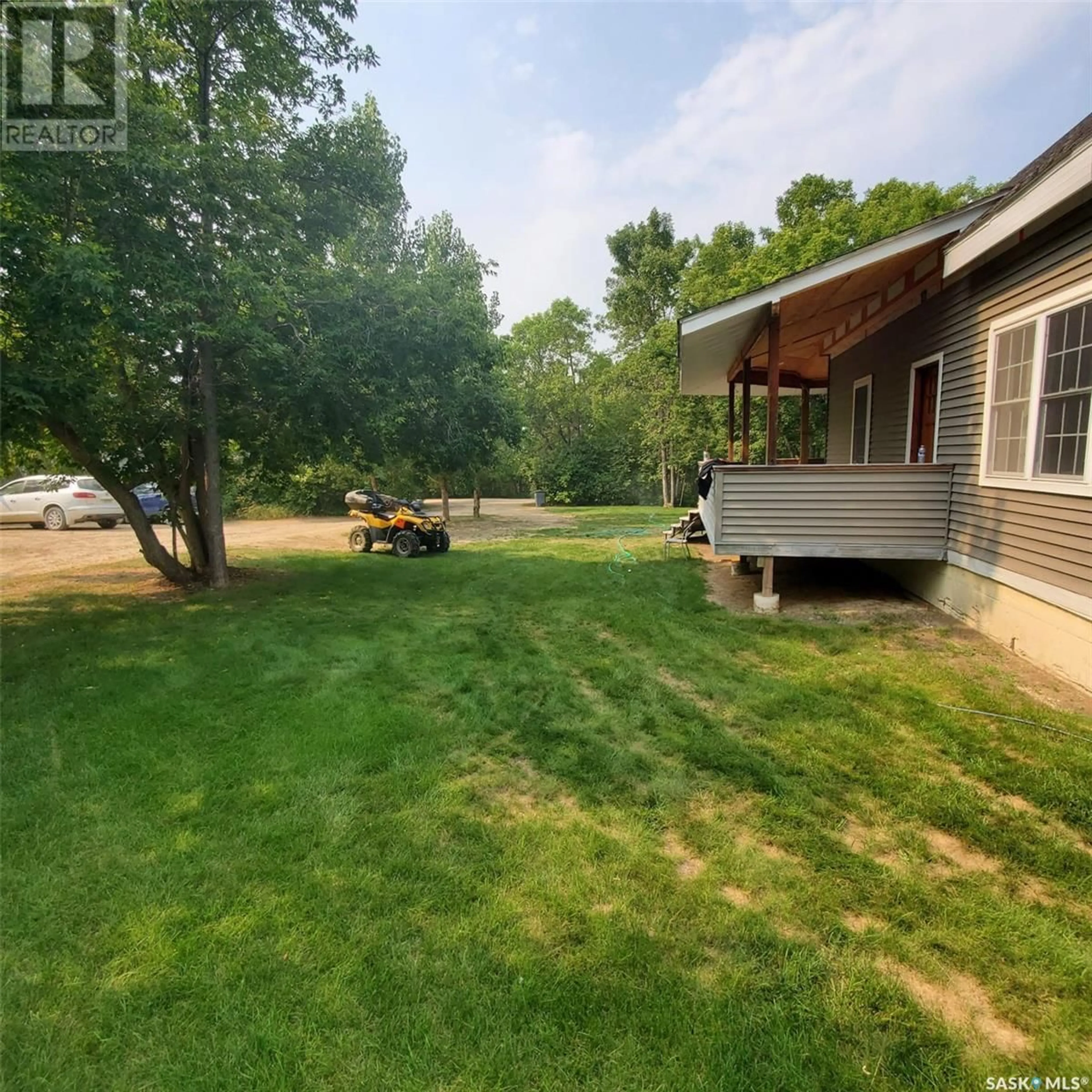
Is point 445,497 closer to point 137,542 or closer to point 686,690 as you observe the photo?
point 137,542

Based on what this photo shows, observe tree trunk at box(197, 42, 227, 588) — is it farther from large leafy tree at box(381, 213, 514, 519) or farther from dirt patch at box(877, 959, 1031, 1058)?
dirt patch at box(877, 959, 1031, 1058)

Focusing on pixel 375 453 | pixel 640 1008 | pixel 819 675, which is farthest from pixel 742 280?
pixel 640 1008

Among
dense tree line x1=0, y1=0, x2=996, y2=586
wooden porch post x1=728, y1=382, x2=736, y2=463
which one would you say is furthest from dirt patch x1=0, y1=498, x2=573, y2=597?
wooden porch post x1=728, y1=382, x2=736, y2=463

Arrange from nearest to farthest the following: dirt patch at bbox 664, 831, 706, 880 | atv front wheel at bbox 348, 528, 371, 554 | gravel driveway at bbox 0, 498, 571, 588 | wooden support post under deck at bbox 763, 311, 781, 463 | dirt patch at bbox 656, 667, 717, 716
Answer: dirt patch at bbox 664, 831, 706, 880
dirt patch at bbox 656, 667, 717, 716
wooden support post under deck at bbox 763, 311, 781, 463
gravel driveway at bbox 0, 498, 571, 588
atv front wheel at bbox 348, 528, 371, 554

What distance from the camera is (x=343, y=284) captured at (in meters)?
7.16

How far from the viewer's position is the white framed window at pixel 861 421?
8.83 metres

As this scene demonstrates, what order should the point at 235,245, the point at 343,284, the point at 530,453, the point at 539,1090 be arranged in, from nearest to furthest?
the point at 539,1090 < the point at 235,245 < the point at 343,284 < the point at 530,453

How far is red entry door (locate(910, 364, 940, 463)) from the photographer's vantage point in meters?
6.93

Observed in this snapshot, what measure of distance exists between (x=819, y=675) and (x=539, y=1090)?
12.0 ft

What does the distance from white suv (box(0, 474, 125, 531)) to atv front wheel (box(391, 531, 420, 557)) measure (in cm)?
882

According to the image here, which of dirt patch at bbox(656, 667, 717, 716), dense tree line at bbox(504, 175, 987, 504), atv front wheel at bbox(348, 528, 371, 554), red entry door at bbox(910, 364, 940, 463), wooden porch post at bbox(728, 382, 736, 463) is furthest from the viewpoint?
dense tree line at bbox(504, 175, 987, 504)

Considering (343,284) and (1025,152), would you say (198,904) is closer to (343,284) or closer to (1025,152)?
(343,284)

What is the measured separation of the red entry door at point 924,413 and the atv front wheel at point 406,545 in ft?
28.4

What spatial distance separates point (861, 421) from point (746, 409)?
1.84m
